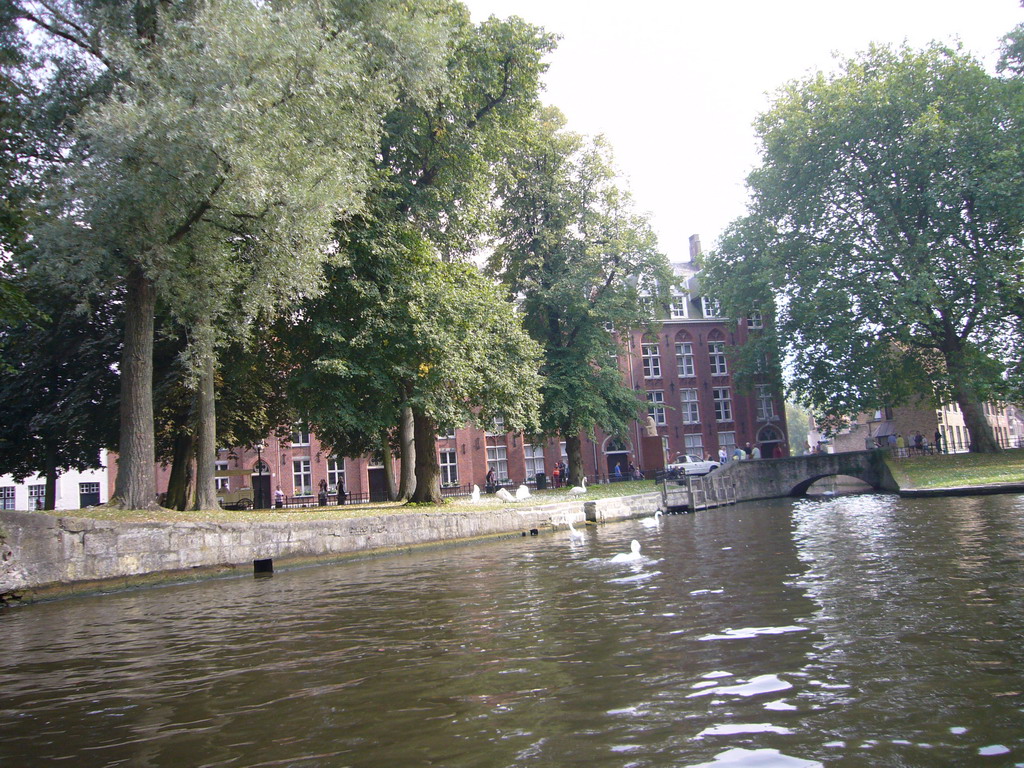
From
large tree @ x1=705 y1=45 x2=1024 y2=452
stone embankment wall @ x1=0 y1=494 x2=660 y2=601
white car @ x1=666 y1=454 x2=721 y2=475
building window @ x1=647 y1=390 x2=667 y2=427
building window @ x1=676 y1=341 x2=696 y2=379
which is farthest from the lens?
building window @ x1=676 y1=341 x2=696 y2=379

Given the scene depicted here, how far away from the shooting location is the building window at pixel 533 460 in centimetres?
5194

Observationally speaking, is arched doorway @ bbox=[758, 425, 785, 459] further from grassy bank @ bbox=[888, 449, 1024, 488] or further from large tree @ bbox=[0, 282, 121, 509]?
large tree @ bbox=[0, 282, 121, 509]

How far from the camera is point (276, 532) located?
15.2 meters

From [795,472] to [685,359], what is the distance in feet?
60.6

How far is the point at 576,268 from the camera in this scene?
33875 millimetres

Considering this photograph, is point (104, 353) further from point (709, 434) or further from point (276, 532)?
point (709, 434)

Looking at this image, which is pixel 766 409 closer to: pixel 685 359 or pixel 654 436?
pixel 685 359

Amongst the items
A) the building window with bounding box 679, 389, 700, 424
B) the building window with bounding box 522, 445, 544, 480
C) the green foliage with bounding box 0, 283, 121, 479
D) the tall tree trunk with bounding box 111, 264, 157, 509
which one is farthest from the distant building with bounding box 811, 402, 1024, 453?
the tall tree trunk with bounding box 111, 264, 157, 509

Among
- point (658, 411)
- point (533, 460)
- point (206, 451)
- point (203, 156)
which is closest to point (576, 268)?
point (206, 451)

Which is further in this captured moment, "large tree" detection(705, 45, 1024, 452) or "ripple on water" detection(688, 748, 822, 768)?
"large tree" detection(705, 45, 1024, 452)

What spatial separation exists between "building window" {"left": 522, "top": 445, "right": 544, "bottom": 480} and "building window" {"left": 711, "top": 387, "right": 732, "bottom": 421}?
13.1m

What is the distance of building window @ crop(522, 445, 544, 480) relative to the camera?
51.9 metres

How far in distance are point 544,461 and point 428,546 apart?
34.6 m

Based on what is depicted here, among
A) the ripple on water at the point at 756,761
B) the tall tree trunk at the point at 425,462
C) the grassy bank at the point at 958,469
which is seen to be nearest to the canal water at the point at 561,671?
the ripple on water at the point at 756,761
